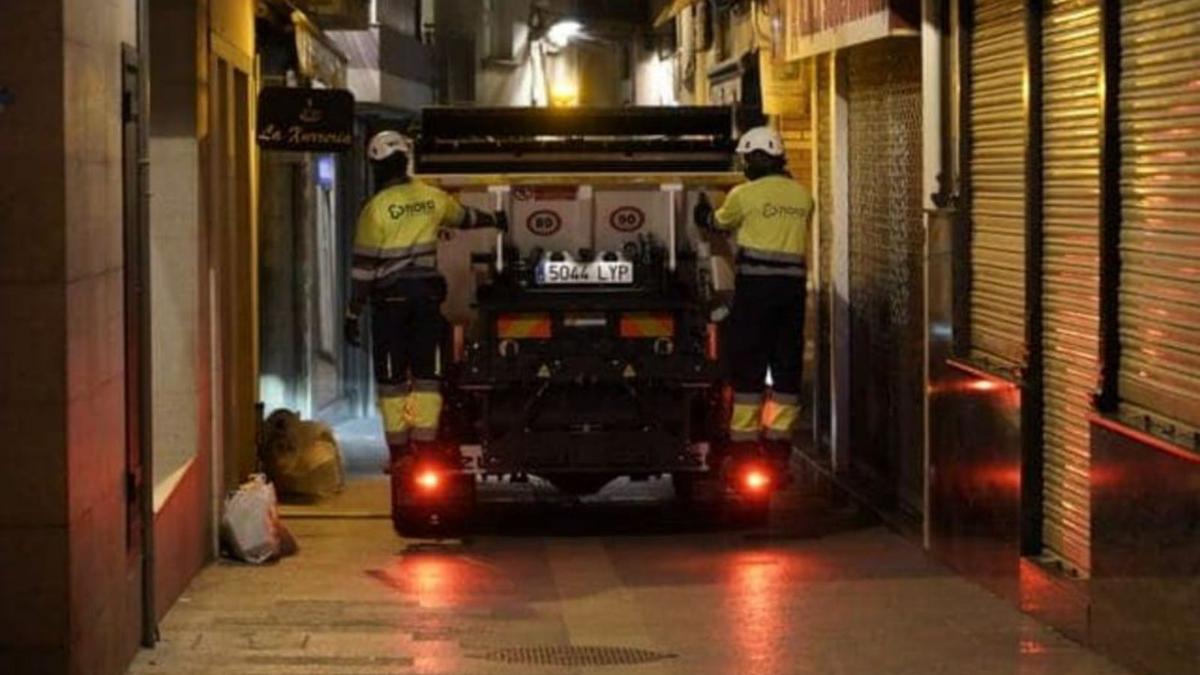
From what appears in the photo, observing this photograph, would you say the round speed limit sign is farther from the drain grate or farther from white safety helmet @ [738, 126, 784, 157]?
the drain grate

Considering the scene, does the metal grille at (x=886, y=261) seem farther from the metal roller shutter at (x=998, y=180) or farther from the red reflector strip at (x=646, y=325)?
the metal roller shutter at (x=998, y=180)

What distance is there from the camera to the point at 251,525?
12.8m

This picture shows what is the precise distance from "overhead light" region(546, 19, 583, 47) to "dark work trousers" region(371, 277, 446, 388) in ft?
57.5

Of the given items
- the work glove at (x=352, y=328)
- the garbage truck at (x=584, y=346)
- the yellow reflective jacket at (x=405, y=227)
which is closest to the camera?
the garbage truck at (x=584, y=346)

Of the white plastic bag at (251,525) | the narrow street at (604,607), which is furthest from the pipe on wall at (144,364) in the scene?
the white plastic bag at (251,525)

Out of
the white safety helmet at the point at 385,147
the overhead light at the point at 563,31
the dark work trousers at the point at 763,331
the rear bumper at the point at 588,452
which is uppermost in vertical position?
the overhead light at the point at 563,31

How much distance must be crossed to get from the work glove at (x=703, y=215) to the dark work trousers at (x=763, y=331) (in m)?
0.44

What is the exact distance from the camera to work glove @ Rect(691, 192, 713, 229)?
1441 cm

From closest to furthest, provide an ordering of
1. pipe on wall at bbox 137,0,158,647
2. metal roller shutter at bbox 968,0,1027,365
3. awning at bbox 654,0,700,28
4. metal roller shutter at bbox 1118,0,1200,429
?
metal roller shutter at bbox 1118,0,1200,429
pipe on wall at bbox 137,0,158,647
metal roller shutter at bbox 968,0,1027,365
awning at bbox 654,0,700,28

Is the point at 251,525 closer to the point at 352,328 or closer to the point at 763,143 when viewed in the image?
the point at 352,328

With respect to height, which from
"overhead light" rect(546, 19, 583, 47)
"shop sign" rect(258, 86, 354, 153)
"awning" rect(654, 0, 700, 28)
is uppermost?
"overhead light" rect(546, 19, 583, 47)

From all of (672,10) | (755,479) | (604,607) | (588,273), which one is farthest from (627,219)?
(672,10)

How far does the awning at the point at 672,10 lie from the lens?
23.0 meters

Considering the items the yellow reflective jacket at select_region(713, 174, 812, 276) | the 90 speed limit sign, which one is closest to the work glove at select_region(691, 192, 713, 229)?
the yellow reflective jacket at select_region(713, 174, 812, 276)
